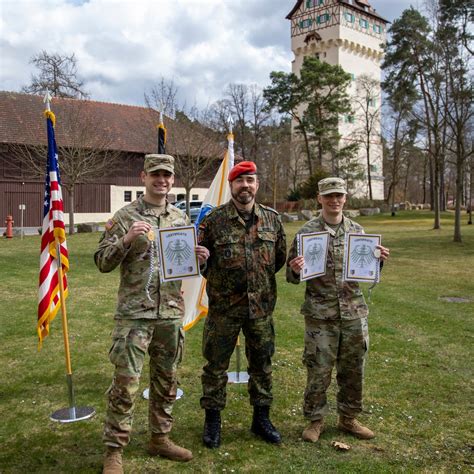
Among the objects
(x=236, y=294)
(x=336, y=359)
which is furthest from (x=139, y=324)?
(x=336, y=359)

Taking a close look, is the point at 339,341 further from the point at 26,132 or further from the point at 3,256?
the point at 26,132

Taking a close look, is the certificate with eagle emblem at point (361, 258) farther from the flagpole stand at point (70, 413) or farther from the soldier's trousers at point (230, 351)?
the flagpole stand at point (70, 413)

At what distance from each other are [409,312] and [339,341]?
590 centimetres

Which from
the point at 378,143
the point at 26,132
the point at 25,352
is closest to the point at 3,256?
the point at 25,352

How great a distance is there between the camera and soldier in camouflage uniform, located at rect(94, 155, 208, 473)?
3771mm

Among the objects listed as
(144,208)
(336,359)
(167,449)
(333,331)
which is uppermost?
(144,208)

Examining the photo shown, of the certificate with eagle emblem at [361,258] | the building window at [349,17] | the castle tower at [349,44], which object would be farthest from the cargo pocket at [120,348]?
the building window at [349,17]

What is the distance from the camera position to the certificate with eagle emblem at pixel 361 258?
440 centimetres

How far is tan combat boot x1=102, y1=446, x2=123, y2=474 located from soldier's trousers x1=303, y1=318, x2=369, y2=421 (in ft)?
5.60

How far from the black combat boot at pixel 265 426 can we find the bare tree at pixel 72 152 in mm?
24712

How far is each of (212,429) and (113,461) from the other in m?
0.94

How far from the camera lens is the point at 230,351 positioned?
4.34 metres

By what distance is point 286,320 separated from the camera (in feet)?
29.8

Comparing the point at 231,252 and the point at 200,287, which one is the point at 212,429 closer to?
the point at 231,252
